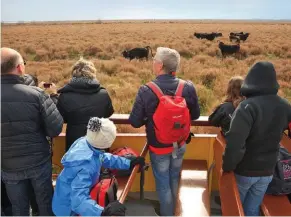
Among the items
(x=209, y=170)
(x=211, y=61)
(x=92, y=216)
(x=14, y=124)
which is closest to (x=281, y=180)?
(x=209, y=170)

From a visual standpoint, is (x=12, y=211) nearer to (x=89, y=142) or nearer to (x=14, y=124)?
(x=14, y=124)

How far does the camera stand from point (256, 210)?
3.06 metres

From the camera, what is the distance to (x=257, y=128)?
8.66ft

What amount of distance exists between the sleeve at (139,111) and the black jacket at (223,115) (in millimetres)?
654

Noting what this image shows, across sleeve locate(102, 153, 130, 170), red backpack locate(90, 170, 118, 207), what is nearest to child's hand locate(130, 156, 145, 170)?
sleeve locate(102, 153, 130, 170)

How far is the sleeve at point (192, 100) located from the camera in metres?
3.23

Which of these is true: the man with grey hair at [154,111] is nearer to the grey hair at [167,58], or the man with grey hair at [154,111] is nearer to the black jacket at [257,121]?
the grey hair at [167,58]

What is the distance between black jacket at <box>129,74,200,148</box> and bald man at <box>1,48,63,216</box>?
2.22 feet

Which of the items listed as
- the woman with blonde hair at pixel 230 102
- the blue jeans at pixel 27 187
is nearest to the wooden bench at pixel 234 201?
the woman with blonde hair at pixel 230 102

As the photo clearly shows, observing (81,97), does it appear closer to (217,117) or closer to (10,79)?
(10,79)

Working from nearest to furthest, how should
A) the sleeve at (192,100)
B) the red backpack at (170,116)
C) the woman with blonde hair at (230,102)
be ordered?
the red backpack at (170,116), the woman with blonde hair at (230,102), the sleeve at (192,100)

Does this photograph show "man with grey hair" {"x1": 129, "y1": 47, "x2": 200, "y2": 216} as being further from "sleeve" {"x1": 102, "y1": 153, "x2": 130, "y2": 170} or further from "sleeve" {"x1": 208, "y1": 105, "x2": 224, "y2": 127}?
"sleeve" {"x1": 102, "y1": 153, "x2": 130, "y2": 170}

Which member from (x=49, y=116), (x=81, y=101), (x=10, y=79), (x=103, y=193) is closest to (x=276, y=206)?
(x=103, y=193)

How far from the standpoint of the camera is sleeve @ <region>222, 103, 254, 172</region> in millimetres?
2557
